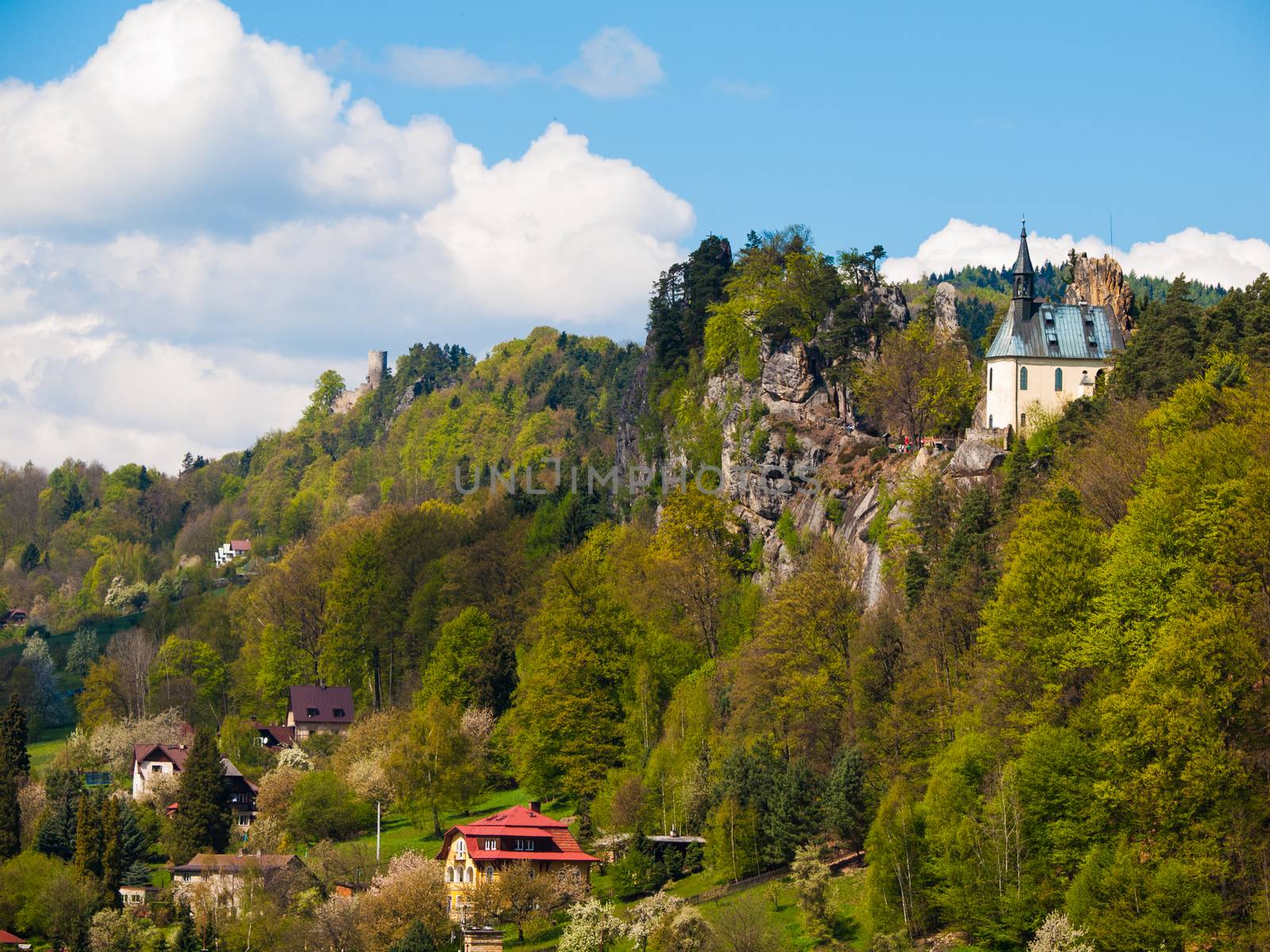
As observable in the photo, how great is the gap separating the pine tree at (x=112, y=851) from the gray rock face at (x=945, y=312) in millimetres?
45968

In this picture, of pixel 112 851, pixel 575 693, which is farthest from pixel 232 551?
pixel 575 693

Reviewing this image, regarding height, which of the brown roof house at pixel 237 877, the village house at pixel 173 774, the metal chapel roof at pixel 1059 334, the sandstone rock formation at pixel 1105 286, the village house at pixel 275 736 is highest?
the sandstone rock formation at pixel 1105 286

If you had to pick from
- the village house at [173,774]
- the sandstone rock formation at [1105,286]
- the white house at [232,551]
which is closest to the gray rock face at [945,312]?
the sandstone rock formation at [1105,286]

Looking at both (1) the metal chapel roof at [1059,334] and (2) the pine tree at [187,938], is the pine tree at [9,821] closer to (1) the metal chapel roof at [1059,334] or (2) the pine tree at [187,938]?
(2) the pine tree at [187,938]

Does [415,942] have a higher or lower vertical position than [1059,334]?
lower

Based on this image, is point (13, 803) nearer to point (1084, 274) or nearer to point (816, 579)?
point (816, 579)

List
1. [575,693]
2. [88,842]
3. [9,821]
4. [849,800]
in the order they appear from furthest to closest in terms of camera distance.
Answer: [9,821]
[575,693]
[88,842]
[849,800]

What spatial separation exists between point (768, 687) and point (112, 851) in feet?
95.1

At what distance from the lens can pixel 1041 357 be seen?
3135 inches

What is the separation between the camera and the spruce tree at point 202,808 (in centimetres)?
8162

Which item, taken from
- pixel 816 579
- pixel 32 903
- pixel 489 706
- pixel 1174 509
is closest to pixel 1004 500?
pixel 816 579

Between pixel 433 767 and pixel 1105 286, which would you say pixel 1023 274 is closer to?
pixel 1105 286

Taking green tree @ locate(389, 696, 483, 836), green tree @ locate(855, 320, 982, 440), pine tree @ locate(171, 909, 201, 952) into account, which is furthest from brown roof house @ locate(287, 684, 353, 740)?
green tree @ locate(855, 320, 982, 440)

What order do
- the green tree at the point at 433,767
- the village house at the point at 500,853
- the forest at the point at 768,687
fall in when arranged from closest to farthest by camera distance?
the forest at the point at 768,687
the village house at the point at 500,853
the green tree at the point at 433,767
